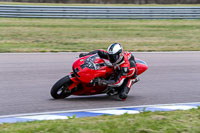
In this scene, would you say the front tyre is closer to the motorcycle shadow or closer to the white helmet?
the motorcycle shadow

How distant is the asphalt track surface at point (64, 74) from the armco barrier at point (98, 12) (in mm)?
10315

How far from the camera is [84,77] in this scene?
7988mm

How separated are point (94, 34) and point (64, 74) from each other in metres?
8.90

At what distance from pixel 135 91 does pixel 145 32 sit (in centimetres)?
1180

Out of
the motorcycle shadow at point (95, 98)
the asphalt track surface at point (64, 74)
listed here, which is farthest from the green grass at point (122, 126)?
the motorcycle shadow at point (95, 98)

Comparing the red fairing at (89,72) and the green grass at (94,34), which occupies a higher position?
the green grass at (94,34)

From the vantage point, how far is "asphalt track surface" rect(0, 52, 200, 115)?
25.9 ft

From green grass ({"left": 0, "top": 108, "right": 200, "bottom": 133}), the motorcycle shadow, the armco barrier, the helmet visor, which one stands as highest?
the armco barrier

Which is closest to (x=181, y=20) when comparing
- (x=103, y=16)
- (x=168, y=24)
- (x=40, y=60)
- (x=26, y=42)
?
(x=168, y=24)

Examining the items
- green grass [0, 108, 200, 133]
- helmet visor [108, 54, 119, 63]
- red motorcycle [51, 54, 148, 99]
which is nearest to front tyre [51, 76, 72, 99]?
red motorcycle [51, 54, 148, 99]

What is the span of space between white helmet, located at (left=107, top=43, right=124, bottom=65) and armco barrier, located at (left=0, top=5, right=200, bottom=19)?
635 inches

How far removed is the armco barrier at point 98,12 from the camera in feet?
77.1

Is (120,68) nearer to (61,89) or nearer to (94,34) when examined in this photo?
(61,89)

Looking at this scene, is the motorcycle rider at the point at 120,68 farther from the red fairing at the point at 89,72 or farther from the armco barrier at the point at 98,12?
the armco barrier at the point at 98,12
